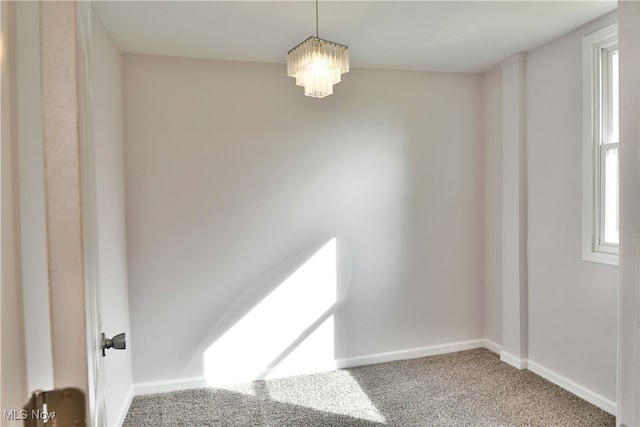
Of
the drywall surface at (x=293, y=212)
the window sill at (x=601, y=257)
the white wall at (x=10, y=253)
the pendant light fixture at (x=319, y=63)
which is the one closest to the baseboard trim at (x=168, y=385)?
the drywall surface at (x=293, y=212)

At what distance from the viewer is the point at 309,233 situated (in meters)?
3.12

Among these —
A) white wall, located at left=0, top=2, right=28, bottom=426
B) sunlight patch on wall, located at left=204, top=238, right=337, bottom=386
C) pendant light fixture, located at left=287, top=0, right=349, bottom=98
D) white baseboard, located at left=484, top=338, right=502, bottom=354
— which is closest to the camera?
white wall, located at left=0, top=2, right=28, bottom=426

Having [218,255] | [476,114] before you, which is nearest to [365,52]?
[476,114]

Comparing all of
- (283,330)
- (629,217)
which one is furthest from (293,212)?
(629,217)

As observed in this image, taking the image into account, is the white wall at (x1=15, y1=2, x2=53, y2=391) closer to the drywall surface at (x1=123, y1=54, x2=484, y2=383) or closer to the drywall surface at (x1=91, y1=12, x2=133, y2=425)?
the drywall surface at (x1=91, y1=12, x2=133, y2=425)

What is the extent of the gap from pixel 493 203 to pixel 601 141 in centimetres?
100

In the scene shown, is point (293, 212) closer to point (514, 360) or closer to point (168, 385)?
point (168, 385)

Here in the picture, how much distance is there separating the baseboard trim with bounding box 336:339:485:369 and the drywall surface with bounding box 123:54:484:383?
4 cm

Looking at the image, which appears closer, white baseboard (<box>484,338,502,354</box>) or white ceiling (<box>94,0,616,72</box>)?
white ceiling (<box>94,0,616,72</box>)

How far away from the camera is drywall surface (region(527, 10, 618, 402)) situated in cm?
249

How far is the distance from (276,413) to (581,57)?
3.03 meters

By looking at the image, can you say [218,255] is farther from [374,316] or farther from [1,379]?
[1,379]

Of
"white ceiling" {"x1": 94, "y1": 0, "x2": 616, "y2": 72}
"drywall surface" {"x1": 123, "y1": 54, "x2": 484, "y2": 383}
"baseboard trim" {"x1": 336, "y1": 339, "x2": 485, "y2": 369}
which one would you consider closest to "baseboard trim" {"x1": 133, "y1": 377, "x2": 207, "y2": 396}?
"drywall surface" {"x1": 123, "y1": 54, "x2": 484, "y2": 383}

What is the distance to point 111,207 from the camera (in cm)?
237
